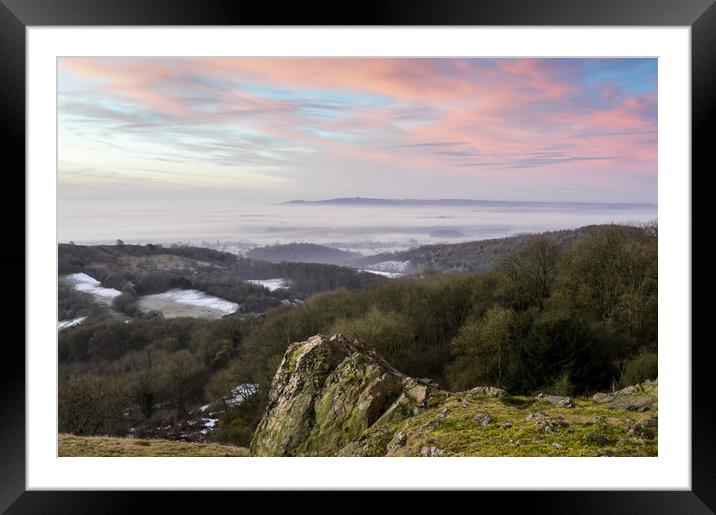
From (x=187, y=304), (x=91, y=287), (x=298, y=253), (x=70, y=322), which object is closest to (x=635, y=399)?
(x=298, y=253)

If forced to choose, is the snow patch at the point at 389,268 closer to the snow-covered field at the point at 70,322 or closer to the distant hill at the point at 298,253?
the distant hill at the point at 298,253

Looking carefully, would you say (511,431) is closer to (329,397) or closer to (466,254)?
(329,397)

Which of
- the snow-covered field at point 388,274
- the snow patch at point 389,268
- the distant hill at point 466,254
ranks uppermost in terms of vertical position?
the distant hill at point 466,254

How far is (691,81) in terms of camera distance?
11.1 feet

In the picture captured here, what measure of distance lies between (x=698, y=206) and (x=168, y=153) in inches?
706

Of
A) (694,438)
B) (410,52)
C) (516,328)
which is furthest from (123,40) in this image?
(516,328)

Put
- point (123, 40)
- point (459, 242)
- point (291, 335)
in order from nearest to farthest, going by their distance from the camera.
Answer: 1. point (123, 40)
2. point (291, 335)
3. point (459, 242)

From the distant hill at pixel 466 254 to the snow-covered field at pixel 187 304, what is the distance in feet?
15.7

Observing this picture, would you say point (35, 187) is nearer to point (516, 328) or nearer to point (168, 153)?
point (516, 328)

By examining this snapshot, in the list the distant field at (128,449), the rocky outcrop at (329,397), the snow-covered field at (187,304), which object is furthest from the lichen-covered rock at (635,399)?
the snow-covered field at (187,304)

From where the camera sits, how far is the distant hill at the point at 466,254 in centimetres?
1527

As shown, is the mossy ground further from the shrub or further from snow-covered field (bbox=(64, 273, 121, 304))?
snow-covered field (bbox=(64, 273, 121, 304))

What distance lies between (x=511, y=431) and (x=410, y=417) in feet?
3.94

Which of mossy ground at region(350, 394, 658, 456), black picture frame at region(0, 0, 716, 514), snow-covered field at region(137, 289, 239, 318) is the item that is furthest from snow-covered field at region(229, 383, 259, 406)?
black picture frame at region(0, 0, 716, 514)
